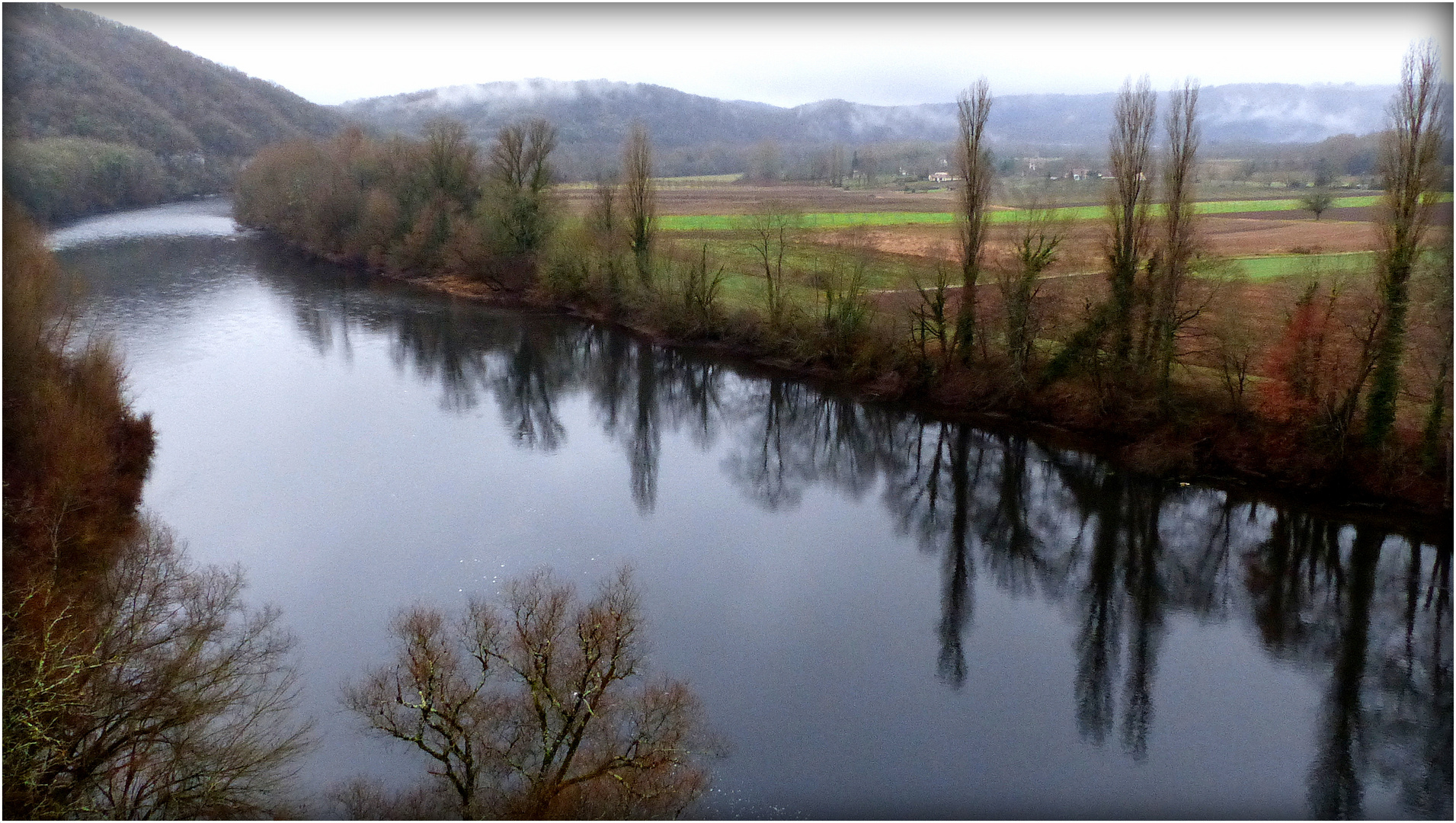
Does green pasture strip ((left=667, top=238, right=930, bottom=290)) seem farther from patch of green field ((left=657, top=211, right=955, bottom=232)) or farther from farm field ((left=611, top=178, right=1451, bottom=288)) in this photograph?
patch of green field ((left=657, top=211, right=955, bottom=232))

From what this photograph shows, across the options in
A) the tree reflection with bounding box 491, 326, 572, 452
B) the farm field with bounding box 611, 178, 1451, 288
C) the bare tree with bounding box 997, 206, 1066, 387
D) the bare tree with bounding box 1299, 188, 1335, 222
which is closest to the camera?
the bare tree with bounding box 997, 206, 1066, 387

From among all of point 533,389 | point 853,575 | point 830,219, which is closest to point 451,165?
point 830,219

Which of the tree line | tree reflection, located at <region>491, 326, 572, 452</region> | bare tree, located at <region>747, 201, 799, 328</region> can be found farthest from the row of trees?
the tree line

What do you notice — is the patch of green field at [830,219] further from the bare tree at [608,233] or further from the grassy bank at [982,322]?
the bare tree at [608,233]

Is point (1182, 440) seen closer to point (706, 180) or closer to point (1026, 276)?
point (1026, 276)

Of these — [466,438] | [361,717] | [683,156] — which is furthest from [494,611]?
[683,156]

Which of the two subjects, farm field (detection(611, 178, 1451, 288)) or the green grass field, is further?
the green grass field

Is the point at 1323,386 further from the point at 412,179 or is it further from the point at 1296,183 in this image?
the point at 412,179
